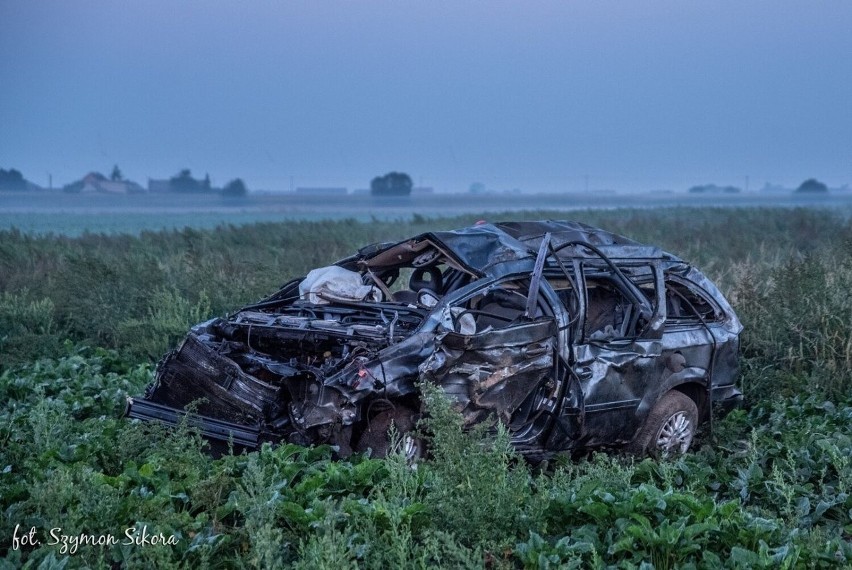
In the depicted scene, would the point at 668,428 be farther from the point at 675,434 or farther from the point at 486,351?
the point at 486,351

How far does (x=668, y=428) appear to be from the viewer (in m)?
9.21

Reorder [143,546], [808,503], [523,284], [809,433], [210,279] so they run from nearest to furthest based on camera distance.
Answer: [143,546]
[808,503]
[523,284]
[809,433]
[210,279]

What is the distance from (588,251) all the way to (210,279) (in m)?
8.42

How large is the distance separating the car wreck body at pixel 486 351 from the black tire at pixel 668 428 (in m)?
0.02

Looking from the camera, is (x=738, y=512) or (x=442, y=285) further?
(x=442, y=285)

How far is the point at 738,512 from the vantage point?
21.5ft

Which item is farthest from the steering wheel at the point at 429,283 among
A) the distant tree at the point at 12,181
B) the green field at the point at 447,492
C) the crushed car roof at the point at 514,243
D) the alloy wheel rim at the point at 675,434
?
the distant tree at the point at 12,181

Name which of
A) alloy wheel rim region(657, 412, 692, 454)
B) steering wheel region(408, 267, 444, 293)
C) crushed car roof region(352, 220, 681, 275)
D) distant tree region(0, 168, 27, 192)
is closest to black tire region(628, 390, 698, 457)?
alloy wheel rim region(657, 412, 692, 454)

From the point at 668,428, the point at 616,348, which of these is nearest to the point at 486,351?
the point at 616,348

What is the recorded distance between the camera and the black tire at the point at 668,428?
353 inches

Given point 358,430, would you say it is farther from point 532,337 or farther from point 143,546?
point 143,546

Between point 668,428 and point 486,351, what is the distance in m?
2.27

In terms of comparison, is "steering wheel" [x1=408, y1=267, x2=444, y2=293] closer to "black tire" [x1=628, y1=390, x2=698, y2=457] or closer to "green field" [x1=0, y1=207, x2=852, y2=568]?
"green field" [x1=0, y1=207, x2=852, y2=568]

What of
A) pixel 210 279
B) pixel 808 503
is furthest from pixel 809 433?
pixel 210 279
